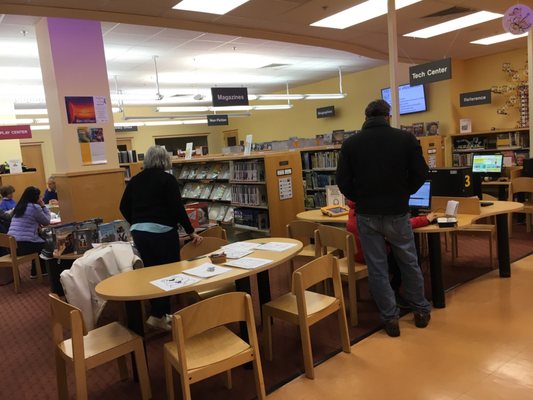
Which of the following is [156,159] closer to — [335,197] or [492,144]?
[335,197]

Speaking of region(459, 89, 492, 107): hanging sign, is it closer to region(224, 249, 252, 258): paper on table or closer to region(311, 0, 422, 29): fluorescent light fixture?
region(311, 0, 422, 29): fluorescent light fixture

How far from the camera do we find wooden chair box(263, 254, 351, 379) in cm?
282

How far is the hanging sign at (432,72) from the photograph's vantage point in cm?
554

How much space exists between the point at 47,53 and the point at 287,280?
3.94m

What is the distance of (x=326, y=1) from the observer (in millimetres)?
5293

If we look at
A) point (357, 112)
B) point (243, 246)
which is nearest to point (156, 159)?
point (243, 246)

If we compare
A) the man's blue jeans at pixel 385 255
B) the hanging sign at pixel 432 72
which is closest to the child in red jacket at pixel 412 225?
the man's blue jeans at pixel 385 255

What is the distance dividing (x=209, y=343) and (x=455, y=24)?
652 cm

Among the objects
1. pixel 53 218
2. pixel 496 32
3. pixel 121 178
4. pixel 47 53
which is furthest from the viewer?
pixel 496 32

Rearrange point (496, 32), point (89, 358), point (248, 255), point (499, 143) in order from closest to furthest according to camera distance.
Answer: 1. point (89, 358)
2. point (248, 255)
3. point (496, 32)
4. point (499, 143)

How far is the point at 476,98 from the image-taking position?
841 centimetres

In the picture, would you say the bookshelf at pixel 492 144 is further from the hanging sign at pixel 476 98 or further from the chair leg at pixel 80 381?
the chair leg at pixel 80 381

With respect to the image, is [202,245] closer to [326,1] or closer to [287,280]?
[287,280]

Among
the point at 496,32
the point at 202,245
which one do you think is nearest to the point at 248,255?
the point at 202,245
